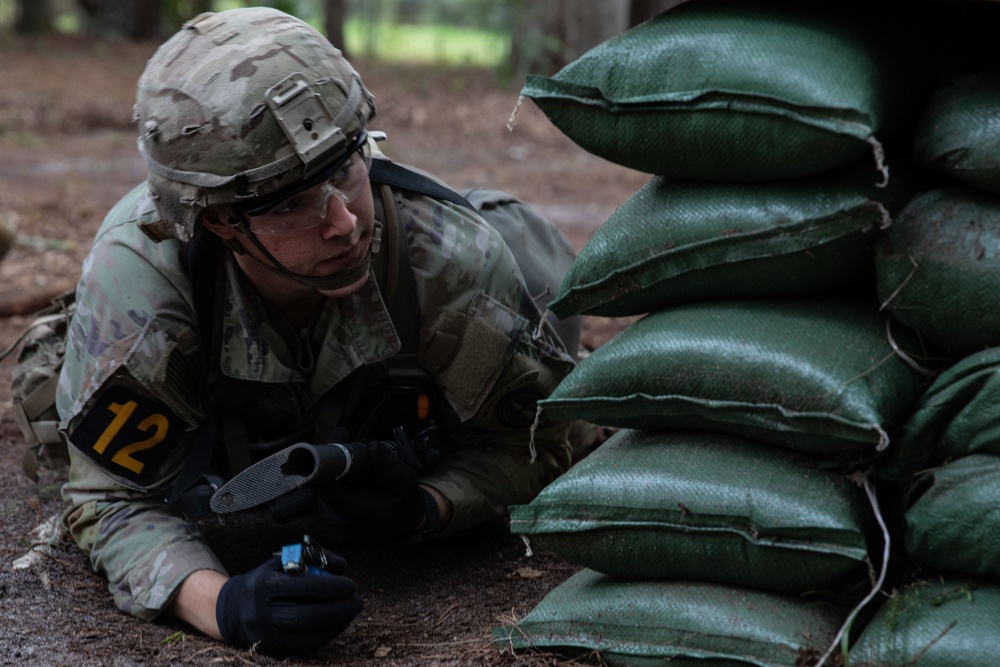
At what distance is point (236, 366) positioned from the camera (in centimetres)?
264

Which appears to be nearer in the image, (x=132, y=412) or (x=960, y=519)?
(x=960, y=519)

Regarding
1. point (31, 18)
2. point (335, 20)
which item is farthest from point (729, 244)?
point (31, 18)

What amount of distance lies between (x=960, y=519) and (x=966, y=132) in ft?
2.05

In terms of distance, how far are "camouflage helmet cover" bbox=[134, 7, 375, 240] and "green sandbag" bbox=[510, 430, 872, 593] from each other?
0.86 m

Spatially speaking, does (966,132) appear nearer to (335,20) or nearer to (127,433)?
(127,433)

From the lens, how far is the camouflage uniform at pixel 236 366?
8.41ft

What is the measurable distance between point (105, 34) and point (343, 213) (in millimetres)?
14115

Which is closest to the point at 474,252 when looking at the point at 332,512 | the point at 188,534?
the point at 332,512

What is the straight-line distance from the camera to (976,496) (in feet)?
6.02

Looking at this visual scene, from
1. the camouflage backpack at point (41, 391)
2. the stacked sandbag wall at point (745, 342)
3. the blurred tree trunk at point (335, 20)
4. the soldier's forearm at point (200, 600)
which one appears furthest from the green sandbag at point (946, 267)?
the blurred tree trunk at point (335, 20)

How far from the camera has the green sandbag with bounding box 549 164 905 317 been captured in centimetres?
198

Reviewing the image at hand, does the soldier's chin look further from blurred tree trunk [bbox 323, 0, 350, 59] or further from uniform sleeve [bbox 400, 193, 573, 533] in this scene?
blurred tree trunk [bbox 323, 0, 350, 59]

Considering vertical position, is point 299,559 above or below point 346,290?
below

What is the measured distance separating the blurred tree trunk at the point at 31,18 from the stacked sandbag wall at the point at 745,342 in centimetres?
1549
